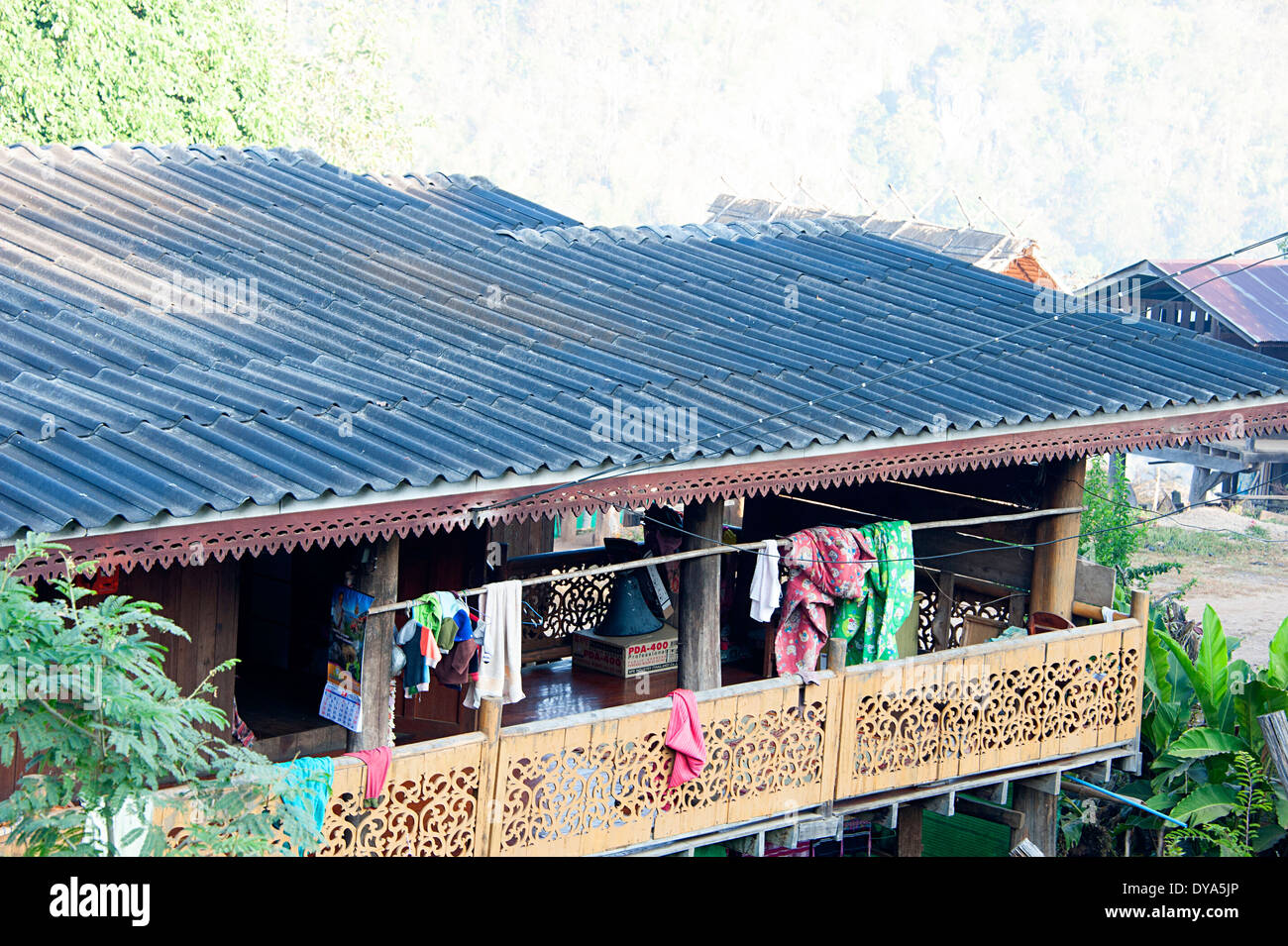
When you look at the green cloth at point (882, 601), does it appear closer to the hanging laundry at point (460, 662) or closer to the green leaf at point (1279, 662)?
the hanging laundry at point (460, 662)

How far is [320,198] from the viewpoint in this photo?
12.8 metres

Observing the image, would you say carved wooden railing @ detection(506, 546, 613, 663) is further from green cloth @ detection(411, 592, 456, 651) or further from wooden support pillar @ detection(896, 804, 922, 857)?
green cloth @ detection(411, 592, 456, 651)

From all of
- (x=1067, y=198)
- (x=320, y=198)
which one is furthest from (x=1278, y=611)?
(x=1067, y=198)

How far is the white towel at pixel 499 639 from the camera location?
892cm

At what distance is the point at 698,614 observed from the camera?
1029 cm

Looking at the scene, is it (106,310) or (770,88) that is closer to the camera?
(106,310)

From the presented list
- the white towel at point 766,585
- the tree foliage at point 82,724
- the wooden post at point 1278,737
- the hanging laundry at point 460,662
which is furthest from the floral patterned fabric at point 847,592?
the tree foliage at point 82,724

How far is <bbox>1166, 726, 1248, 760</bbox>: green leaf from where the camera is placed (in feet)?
40.9

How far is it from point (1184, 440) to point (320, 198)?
7650mm

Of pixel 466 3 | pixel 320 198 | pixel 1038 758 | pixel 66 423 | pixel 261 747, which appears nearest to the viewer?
pixel 66 423

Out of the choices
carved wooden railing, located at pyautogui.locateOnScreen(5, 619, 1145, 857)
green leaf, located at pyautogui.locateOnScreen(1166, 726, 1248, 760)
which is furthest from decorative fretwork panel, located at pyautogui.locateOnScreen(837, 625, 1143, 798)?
green leaf, located at pyautogui.locateOnScreen(1166, 726, 1248, 760)

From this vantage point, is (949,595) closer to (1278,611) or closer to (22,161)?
(22,161)

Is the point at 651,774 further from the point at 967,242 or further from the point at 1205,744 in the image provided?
the point at 967,242

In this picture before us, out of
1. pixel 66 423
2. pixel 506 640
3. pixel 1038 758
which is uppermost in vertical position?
pixel 66 423
